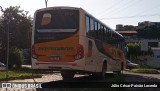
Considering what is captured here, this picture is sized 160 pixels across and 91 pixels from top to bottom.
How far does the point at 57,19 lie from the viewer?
17.1 m

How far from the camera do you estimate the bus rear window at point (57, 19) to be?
55.6ft

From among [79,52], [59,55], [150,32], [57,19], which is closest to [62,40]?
[59,55]

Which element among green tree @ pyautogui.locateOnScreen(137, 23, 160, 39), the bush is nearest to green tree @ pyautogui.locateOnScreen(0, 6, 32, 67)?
the bush

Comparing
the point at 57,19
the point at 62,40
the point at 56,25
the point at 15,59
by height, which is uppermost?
the point at 57,19

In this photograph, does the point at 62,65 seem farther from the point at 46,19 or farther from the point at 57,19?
the point at 46,19

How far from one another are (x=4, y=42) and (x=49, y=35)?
108ft

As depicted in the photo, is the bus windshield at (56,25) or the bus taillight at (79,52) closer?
the bus taillight at (79,52)

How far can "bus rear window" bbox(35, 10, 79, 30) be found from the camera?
55.6 ft

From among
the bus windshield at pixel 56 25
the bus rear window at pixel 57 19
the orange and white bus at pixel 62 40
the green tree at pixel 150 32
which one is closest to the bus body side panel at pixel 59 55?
the orange and white bus at pixel 62 40

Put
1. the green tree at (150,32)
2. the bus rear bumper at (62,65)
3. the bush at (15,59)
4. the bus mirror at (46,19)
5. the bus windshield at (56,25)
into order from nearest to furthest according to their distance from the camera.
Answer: the bus rear bumper at (62,65) → the bus windshield at (56,25) → the bus mirror at (46,19) → the bush at (15,59) → the green tree at (150,32)

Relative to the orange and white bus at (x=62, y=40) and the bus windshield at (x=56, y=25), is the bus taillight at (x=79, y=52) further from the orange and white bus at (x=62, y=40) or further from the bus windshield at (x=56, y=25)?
the bus windshield at (x=56, y=25)

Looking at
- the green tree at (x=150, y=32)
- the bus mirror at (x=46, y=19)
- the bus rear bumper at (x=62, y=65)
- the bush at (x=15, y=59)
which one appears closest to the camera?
the bus rear bumper at (x=62, y=65)

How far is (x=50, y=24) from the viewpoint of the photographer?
674 inches

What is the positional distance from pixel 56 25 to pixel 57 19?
0.30 meters
